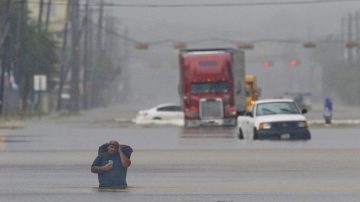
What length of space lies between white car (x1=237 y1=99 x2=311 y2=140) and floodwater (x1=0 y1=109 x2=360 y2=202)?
23.2 inches

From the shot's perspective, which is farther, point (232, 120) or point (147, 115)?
point (147, 115)

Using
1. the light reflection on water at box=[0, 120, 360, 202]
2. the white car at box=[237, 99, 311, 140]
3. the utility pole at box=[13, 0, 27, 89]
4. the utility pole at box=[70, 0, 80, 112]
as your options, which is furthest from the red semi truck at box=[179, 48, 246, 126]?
the utility pole at box=[70, 0, 80, 112]

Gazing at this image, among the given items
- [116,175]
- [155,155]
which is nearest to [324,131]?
[155,155]

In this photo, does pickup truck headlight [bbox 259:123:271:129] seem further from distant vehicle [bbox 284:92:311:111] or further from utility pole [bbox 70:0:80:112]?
utility pole [bbox 70:0:80:112]

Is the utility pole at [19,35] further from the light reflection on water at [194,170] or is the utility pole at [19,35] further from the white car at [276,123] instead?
the white car at [276,123]

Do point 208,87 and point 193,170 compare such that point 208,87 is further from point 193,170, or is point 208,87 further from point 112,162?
point 112,162

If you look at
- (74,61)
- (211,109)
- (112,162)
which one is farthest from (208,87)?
(74,61)

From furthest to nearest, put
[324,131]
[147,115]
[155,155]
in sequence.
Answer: [147,115]
[324,131]
[155,155]

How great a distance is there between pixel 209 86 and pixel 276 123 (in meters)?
17.9

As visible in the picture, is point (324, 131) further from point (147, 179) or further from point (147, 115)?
point (147, 179)

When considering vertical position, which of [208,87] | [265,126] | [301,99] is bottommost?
[301,99]

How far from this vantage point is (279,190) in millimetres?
22031

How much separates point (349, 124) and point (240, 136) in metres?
16.1

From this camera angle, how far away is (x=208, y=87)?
5988 centimetres
